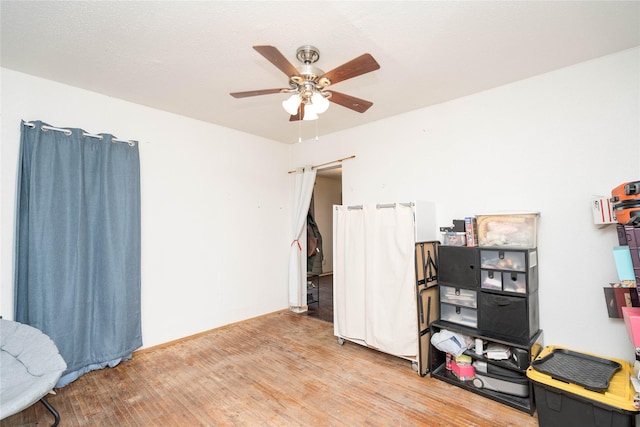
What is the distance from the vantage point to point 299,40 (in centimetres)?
210

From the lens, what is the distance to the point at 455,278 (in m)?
2.63

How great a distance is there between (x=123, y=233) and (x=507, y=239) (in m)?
3.62

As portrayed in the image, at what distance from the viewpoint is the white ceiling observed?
1.81 meters

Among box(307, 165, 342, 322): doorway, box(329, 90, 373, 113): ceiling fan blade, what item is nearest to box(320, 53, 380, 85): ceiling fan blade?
box(329, 90, 373, 113): ceiling fan blade

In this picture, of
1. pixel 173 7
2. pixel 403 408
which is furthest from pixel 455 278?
pixel 173 7

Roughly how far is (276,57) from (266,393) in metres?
2.47

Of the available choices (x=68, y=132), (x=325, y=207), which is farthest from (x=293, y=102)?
(x=325, y=207)

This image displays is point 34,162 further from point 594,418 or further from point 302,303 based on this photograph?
point 594,418

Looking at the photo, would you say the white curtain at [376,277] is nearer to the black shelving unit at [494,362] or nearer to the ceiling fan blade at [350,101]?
the black shelving unit at [494,362]

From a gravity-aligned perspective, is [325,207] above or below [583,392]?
above

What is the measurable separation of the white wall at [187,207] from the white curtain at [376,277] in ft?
4.76

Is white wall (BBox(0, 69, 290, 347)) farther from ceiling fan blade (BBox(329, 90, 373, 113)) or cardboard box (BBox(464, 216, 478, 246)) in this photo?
cardboard box (BBox(464, 216, 478, 246))

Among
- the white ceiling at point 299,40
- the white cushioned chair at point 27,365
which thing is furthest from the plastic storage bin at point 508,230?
the white cushioned chair at point 27,365

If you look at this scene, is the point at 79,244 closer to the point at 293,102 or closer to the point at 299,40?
the point at 293,102
